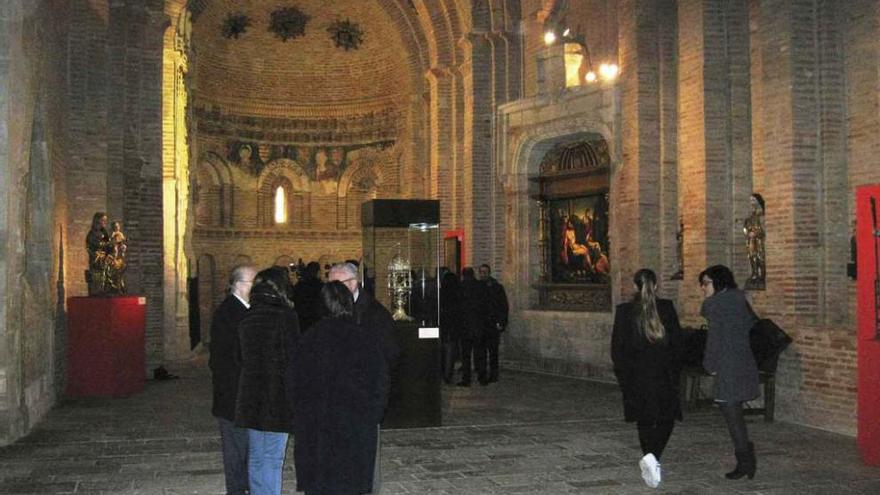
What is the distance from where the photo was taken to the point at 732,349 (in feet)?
22.6

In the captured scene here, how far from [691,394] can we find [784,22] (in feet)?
14.1

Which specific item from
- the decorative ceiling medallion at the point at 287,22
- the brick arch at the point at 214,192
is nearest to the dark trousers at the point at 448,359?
the brick arch at the point at 214,192

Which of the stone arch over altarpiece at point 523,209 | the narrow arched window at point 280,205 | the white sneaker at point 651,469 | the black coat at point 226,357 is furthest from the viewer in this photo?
the narrow arched window at point 280,205

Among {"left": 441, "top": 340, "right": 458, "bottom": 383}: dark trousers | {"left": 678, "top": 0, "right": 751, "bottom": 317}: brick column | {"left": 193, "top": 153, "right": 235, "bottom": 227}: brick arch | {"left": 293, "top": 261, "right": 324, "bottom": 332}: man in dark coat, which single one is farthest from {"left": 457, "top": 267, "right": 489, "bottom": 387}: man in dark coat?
{"left": 193, "top": 153, "right": 235, "bottom": 227}: brick arch

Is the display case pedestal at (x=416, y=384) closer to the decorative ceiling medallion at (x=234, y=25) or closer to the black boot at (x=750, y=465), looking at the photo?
the black boot at (x=750, y=465)

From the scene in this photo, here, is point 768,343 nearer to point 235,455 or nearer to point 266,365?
point 235,455

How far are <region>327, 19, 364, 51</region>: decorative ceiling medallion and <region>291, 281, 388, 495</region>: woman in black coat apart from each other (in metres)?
22.0

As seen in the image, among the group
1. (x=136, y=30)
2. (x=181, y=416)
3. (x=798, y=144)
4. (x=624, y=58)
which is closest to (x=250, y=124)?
(x=136, y=30)

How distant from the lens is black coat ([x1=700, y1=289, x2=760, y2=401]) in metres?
6.84

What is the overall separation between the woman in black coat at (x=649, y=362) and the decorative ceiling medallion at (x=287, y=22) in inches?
815

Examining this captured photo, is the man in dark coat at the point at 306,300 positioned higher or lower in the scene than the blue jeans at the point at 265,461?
higher

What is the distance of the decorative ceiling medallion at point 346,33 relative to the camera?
25.7 metres

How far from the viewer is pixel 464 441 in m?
8.71

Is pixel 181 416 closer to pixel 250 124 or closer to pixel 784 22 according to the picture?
pixel 784 22
